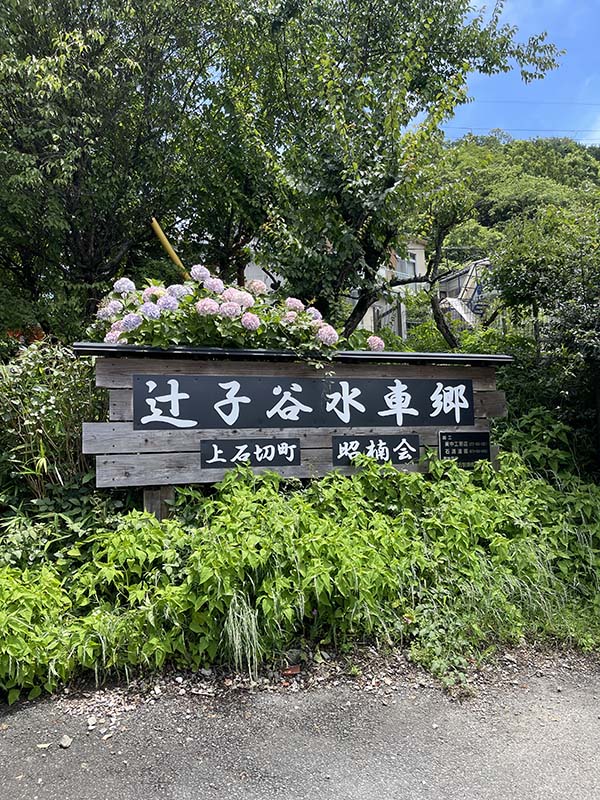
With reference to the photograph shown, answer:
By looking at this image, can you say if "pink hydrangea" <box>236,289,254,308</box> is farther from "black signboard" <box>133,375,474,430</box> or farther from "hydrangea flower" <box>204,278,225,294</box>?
"black signboard" <box>133,375,474,430</box>

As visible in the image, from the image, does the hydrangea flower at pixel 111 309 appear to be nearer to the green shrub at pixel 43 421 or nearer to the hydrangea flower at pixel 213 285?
the green shrub at pixel 43 421

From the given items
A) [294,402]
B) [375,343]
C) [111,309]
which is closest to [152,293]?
[111,309]

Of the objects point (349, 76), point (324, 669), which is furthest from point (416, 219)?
point (324, 669)

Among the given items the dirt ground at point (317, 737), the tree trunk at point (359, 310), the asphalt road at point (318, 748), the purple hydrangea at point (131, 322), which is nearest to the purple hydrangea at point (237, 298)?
the purple hydrangea at point (131, 322)

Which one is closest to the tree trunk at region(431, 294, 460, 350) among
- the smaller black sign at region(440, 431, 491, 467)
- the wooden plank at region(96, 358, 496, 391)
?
the wooden plank at region(96, 358, 496, 391)

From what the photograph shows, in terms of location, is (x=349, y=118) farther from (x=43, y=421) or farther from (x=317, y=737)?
(x=317, y=737)

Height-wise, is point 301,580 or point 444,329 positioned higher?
point 444,329

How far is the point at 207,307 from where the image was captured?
3.82 metres

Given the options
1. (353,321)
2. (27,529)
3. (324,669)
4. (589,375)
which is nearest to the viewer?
(324,669)

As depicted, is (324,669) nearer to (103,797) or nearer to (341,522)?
(341,522)

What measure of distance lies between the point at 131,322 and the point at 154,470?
103 centimetres

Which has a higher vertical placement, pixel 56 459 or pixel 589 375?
pixel 589 375

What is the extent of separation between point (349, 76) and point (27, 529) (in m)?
6.38

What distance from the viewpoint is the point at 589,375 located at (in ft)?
16.6
